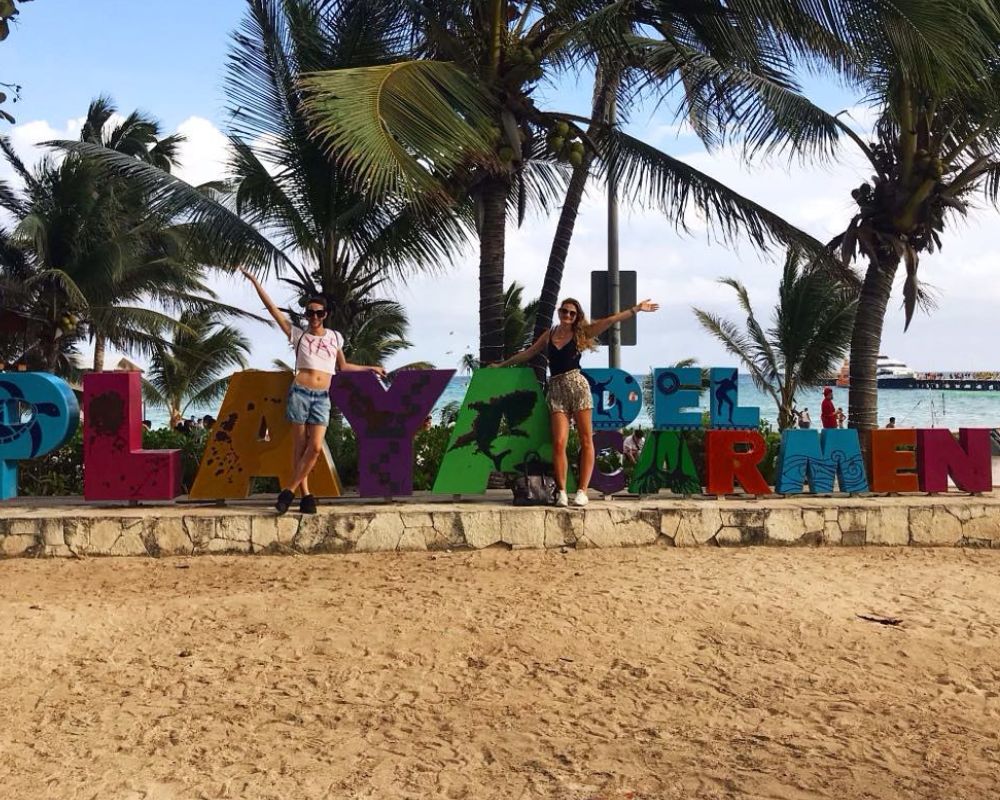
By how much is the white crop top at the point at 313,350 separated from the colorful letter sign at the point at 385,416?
47 cm

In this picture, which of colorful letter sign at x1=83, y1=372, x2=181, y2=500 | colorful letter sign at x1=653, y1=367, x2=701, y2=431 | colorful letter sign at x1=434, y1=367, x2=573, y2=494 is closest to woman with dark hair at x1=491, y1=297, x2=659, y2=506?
colorful letter sign at x1=434, y1=367, x2=573, y2=494

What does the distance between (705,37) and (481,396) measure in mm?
4215

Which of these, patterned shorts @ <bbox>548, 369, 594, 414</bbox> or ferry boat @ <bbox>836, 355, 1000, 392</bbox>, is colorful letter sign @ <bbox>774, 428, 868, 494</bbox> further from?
ferry boat @ <bbox>836, 355, 1000, 392</bbox>

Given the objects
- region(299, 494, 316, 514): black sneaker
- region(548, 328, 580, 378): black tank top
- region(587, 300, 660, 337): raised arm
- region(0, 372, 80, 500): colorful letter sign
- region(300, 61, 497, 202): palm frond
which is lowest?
region(299, 494, 316, 514): black sneaker

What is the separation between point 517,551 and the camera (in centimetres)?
774

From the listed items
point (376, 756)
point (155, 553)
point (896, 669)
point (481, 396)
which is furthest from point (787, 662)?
point (155, 553)

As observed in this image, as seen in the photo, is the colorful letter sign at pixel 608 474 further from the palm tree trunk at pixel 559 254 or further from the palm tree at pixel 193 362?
the palm tree at pixel 193 362

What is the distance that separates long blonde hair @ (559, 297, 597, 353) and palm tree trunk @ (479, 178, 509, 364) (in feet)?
6.36

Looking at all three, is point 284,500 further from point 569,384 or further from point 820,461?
point 820,461

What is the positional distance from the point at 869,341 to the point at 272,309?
735 centimetres

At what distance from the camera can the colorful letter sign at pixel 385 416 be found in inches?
325

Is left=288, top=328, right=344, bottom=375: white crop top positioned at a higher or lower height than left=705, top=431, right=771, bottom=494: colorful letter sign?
higher

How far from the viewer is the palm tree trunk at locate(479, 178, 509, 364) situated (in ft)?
31.3

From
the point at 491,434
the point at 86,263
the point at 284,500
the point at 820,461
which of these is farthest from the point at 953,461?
the point at 86,263
